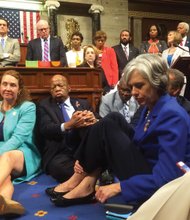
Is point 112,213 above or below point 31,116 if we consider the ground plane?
below

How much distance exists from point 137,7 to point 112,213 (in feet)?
25.3

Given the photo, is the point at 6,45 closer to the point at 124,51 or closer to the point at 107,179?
the point at 124,51

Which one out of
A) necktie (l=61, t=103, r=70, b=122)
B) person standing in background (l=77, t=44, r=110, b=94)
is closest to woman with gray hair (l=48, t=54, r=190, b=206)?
necktie (l=61, t=103, r=70, b=122)

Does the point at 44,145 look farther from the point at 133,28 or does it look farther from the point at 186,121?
the point at 133,28

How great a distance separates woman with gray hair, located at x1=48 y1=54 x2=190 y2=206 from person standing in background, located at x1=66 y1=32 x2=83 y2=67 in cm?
289

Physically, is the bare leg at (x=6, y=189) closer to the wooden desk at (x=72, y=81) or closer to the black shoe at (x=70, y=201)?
the black shoe at (x=70, y=201)

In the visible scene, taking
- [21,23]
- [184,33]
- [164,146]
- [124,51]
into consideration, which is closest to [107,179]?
[164,146]

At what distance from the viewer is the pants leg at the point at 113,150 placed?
5.21 feet

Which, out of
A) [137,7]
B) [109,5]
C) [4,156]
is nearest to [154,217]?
[4,156]

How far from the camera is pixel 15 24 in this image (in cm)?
725

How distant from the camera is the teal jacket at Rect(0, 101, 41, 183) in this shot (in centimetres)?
248

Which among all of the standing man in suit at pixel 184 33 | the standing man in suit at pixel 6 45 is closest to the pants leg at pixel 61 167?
the standing man in suit at pixel 6 45

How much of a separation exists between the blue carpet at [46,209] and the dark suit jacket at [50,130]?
16.0 inches

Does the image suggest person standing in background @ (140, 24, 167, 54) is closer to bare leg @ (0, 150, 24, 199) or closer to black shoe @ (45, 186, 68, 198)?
bare leg @ (0, 150, 24, 199)
